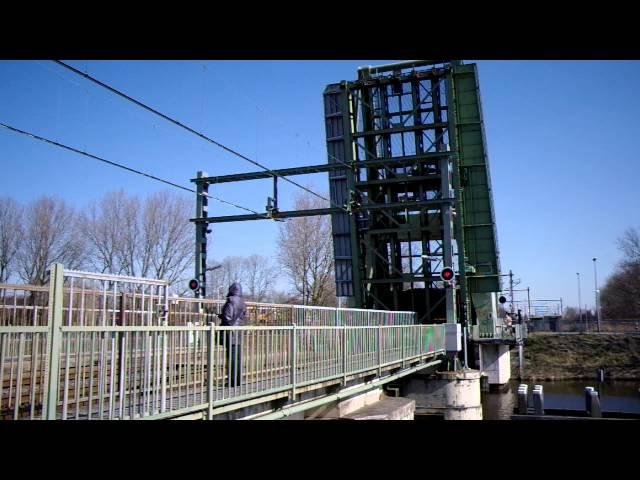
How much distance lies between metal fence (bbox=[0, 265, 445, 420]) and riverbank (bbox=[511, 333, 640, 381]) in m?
28.3

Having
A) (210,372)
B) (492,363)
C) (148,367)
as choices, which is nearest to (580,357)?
(492,363)

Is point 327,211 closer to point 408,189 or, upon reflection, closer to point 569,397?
point 408,189

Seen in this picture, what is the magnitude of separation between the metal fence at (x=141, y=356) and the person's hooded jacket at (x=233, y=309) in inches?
12.8

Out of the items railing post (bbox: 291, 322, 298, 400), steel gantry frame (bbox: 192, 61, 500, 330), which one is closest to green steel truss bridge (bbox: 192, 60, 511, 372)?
steel gantry frame (bbox: 192, 61, 500, 330)

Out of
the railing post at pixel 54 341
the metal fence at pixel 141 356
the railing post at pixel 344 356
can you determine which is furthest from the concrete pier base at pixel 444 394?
the railing post at pixel 54 341

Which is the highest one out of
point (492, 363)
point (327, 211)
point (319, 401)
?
point (327, 211)

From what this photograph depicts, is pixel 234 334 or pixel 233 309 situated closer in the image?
pixel 234 334

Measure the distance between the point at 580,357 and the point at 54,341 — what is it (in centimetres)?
3792

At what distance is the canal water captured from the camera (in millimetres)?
21953

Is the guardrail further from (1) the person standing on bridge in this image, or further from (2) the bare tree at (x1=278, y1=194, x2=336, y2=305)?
(2) the bare tree at (x1=278, y1=194, x2=336, y2=305)

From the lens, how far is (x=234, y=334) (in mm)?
6391

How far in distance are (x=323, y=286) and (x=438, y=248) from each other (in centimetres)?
1659
